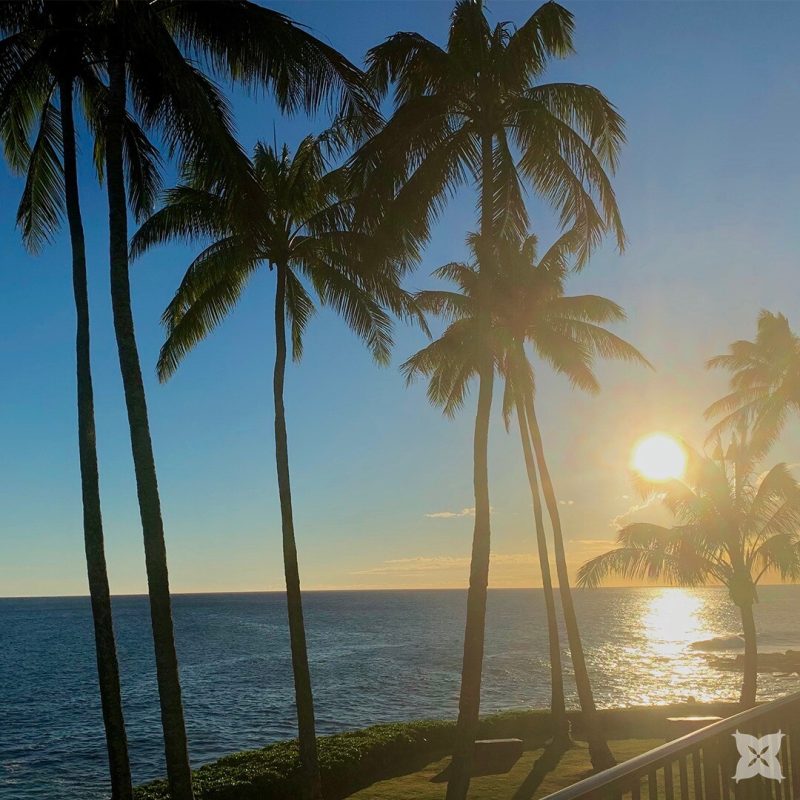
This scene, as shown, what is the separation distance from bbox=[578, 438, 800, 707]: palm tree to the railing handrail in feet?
68.3

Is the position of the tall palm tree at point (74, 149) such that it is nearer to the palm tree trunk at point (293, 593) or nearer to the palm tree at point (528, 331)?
the palm tree trunk at point (293, 593)

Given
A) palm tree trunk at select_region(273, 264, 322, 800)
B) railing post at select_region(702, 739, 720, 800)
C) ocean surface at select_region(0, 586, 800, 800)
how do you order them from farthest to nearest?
1. ocean surface at select_region(0, 586, 800, 800)
2. palm tree trunk at select_region(273, 264, 322, 800)
3. railing post at select_region(702, 739, 720, 800)

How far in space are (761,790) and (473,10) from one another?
578 inches

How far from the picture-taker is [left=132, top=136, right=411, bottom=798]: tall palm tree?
691 inches

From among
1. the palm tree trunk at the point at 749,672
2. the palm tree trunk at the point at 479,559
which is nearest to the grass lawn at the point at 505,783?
→ the palm tree trunk at the point at 479,559

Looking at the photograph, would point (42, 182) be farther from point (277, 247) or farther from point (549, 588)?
point (549, 588)

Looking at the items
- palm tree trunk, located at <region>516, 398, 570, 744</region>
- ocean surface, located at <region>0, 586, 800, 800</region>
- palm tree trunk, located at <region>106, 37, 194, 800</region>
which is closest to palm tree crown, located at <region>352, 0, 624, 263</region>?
palm tree trunk, located at <region>106, 37, 194, 800</region>

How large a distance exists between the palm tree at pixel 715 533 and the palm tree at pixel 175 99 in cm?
1703

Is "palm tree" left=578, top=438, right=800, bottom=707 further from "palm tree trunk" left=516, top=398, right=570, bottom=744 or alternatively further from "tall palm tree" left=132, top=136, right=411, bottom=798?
"tall palm tree" left=132, top=136, right=411, bottom=798

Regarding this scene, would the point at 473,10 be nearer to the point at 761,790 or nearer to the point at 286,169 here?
the point at 286,169

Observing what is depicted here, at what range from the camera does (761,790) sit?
5598 mm

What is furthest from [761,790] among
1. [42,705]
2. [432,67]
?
[42,705]

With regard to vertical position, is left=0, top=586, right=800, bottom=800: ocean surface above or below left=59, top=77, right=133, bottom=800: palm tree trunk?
below

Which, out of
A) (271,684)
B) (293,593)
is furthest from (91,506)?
(271,684)
